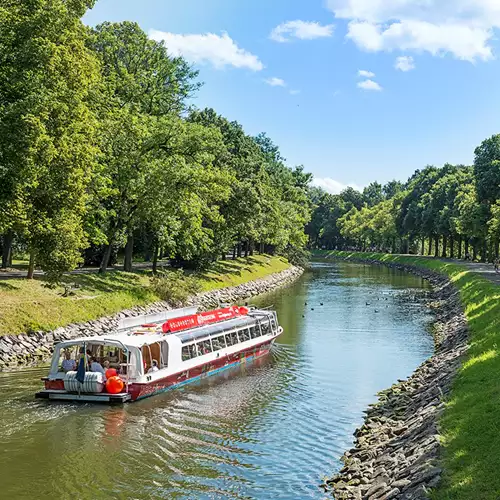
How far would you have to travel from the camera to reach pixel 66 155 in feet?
120

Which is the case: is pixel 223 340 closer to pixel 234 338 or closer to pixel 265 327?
pixel 234 338

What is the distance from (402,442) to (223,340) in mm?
17234

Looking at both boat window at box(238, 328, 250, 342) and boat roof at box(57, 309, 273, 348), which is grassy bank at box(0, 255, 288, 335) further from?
boat window at box(238, 328, 250, 342)

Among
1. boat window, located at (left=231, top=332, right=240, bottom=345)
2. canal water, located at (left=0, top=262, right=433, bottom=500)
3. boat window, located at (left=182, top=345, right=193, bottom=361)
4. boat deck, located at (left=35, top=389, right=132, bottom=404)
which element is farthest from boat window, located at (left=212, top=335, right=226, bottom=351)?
boat deck, located at (left=35, top=389, right=132, bottom=404)

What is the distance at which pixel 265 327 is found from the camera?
4072 cm

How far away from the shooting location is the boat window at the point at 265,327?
40250mm

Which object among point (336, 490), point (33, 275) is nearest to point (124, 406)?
point (336, 490)

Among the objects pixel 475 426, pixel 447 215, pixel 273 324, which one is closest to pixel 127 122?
pixel 273 324

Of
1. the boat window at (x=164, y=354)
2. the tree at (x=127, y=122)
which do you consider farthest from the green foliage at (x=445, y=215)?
the boat window at (x=164, y=354)

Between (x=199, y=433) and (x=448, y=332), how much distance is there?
24.7m

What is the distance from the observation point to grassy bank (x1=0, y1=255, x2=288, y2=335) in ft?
117

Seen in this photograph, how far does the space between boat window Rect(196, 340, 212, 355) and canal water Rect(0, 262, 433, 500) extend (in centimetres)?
159

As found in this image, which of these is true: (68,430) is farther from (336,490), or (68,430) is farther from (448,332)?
(448,332)

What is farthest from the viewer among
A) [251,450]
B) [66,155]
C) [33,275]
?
[33,275]
